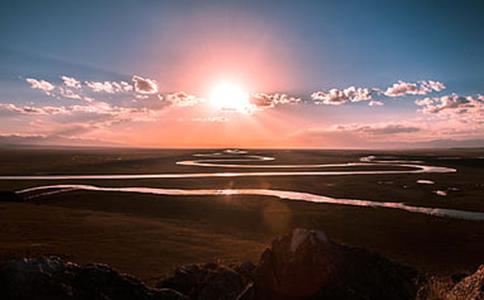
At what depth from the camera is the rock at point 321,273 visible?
35.5 feet

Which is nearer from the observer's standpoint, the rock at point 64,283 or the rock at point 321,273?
the rock at point 64,283

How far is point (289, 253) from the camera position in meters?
11.1

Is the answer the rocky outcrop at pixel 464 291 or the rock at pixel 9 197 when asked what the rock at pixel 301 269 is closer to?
the rocky outcrop at pixel 464 291

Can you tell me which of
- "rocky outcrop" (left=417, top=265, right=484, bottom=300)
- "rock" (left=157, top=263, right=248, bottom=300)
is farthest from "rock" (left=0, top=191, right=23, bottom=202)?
"rocky outcrop" (left=417, top=265, right=484, bottom=300)

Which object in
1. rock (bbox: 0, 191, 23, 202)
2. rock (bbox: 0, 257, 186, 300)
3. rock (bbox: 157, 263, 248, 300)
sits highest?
rock (bbox: 0, 257, 186, 300)

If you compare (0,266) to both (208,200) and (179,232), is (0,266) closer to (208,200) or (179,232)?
(179,232)

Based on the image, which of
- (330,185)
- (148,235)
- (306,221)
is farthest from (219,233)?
(330,185)

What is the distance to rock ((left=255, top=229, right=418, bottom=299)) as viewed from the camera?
10.8m

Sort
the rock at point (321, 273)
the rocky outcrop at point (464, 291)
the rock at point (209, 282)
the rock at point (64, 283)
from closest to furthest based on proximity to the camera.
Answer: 1. the rock at point (64, 283)
2. the rocky outcrop at point (464, 291)
3. the rock at point (209, 282)
4. the rock at point (321, 273)

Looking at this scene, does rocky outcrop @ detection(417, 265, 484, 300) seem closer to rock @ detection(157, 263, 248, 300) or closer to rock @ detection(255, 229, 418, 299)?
rock @ detection(255, 229, 418, 299)

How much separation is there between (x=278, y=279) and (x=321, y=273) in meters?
1.10

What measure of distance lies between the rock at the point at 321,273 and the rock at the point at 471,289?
1609 mm

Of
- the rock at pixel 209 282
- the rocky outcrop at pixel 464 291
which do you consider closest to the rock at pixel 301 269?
the rock at pixel 209 282

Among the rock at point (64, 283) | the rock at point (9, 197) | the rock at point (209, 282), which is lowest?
the rock at point (9, 197)
